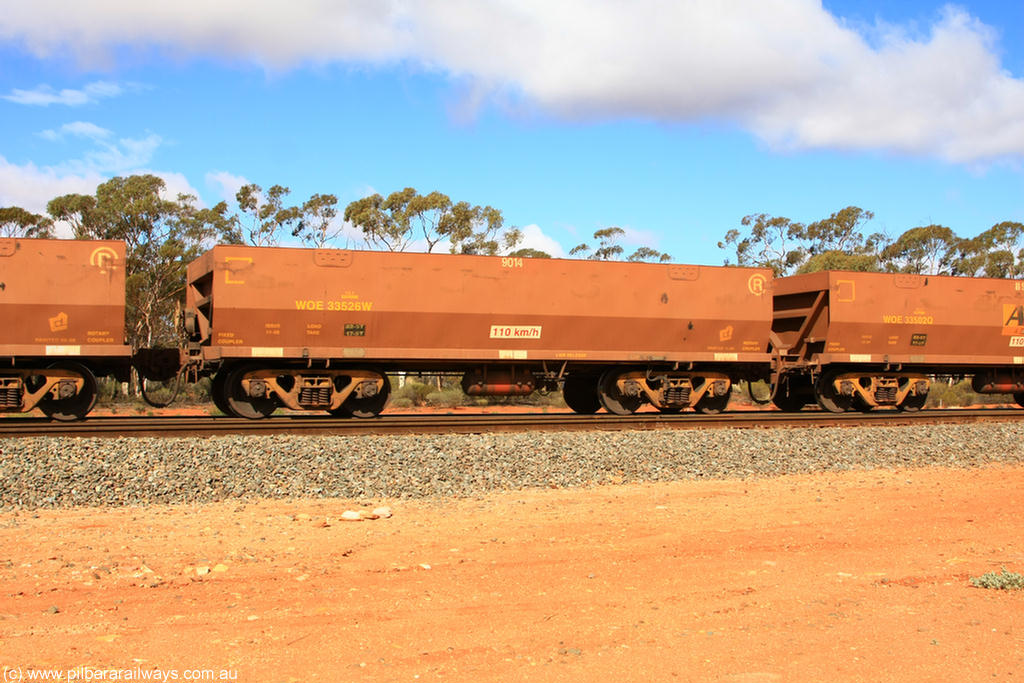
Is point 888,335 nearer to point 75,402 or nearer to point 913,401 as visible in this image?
point 913,401

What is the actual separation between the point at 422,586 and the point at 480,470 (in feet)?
14.3

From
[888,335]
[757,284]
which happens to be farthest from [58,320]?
[888,335]

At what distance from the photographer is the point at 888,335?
18531 mm

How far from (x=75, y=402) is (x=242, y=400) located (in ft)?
8.80

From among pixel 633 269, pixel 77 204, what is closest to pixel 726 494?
pixel 633 269

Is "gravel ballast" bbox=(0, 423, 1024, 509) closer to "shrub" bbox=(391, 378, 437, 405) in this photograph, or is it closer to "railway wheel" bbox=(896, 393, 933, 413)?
"railway wheel" bbox=(896, 393, 933, 413)

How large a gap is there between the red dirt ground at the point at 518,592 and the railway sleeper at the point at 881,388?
9.83 m

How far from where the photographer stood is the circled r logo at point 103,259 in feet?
47.4

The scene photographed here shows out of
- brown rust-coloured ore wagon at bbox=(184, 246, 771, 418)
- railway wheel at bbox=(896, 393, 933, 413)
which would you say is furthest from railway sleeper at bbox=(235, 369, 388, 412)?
railway wheel at bbox=(896, 393, 933, 413)

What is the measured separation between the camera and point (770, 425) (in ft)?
50.1

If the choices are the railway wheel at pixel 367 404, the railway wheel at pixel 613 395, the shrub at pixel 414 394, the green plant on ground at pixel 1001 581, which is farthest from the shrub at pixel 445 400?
the green plant on ground at pixel 1001 581

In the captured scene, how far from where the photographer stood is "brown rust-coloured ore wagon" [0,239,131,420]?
46.0ft

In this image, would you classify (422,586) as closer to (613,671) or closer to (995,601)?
(613,671)

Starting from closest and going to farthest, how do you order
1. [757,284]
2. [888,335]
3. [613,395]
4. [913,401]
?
[613,395] → [757,284] → [888,335] → [913,401]
